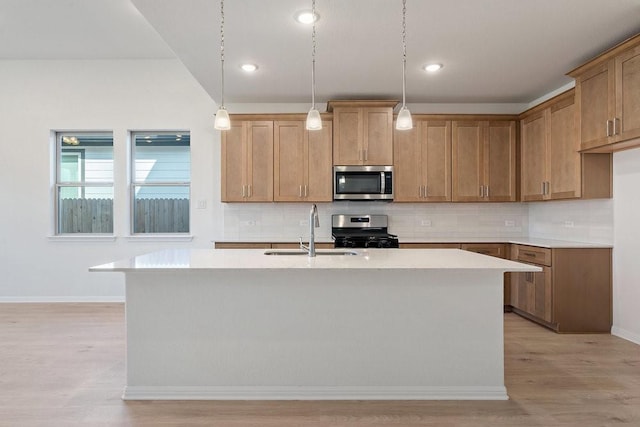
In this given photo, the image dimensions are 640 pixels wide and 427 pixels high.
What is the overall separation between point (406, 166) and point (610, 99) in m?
2.04

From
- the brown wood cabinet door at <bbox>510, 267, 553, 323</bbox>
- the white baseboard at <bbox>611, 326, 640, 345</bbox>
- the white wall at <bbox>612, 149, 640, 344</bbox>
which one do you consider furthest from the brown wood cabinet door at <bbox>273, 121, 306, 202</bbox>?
the white baseboard at <bbox>611, 326, 640, 345</bbox>

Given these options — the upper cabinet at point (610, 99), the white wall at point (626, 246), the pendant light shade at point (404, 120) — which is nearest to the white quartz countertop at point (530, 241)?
the white wall at point (626, 246)

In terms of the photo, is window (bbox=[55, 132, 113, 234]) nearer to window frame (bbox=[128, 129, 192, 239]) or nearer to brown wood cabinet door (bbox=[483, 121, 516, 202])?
window frame (bbox=[128, 129, 192, 239])

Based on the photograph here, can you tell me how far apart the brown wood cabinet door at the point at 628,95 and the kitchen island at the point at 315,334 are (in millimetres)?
1721

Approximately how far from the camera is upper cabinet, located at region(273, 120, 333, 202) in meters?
4.75

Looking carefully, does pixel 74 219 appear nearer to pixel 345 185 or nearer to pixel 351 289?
pixel 345 185

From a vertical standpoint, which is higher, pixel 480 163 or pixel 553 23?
pixel 553 23

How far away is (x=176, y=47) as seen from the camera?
11.1 ft

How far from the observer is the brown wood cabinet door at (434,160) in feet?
15.9

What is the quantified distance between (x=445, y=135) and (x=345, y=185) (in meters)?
1.33

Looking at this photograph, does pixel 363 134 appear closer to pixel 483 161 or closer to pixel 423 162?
pixel 423 162

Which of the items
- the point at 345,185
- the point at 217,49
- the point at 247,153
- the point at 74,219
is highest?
the point at 217,49

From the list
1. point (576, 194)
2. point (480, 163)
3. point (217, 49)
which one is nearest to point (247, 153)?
point (217, 49)

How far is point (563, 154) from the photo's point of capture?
406cm
